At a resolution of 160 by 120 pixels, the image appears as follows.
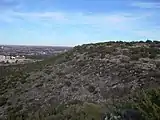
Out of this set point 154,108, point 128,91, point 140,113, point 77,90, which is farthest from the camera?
point 77,90

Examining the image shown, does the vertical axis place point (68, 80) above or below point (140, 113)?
below

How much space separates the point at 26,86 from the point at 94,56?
777cm

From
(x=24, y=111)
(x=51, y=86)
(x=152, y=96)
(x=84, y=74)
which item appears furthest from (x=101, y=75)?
(x=152, y=96)

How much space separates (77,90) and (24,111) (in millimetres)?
4055

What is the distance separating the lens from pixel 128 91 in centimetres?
1745

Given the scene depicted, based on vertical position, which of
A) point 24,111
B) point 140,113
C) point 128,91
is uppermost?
point 140,113

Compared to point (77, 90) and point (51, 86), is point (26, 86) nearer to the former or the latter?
point (51, 86)

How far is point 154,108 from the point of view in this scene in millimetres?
7477

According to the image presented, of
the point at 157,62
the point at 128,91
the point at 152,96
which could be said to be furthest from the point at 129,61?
the point at 152,96

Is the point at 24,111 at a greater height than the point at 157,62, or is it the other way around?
the point at 157,62

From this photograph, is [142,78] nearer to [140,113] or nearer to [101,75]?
[101,75]

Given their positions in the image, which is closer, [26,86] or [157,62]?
[157,62]

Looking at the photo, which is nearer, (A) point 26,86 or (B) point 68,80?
(B) point 68,80

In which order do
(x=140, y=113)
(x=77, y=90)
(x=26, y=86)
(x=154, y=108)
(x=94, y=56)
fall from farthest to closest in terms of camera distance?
(x=94, y=56) < (x=26, y=86) < (x=77, y=90) < (x=140, y=113) < (x=154, y=108)
